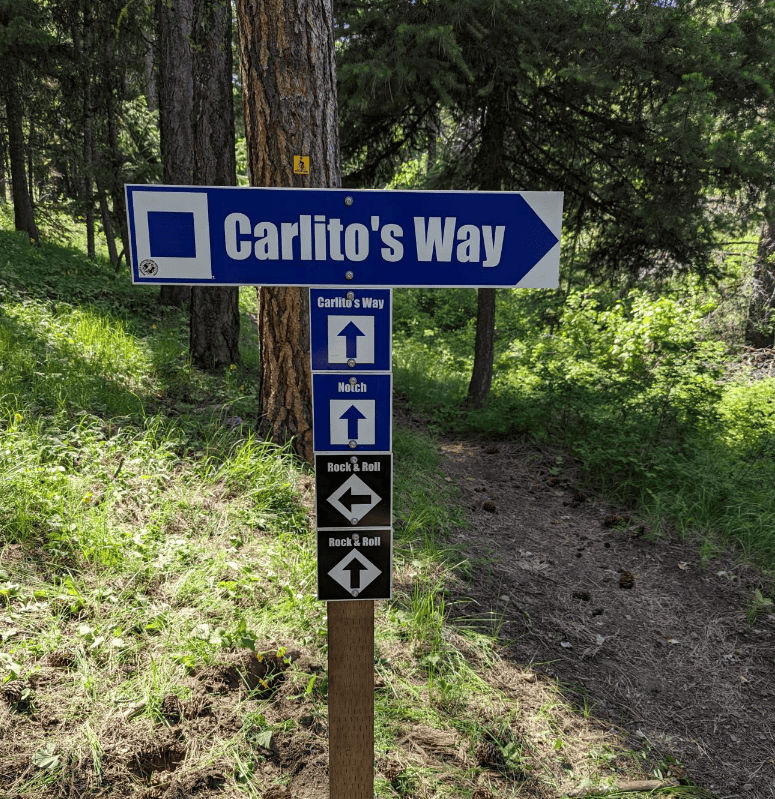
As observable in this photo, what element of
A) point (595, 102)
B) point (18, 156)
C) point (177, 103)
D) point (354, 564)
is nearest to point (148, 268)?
point (354, 564)

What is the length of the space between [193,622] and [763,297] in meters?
11.4

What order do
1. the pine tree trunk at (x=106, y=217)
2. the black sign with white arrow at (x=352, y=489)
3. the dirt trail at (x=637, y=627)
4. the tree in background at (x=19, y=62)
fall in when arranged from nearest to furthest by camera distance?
the black sign with white arrow at (x=352, y=489) < the dirt trail at (x=637, y=627) < the tree in background at (x=19, y=62) < the pine tree trunk at (x=106, y=217)

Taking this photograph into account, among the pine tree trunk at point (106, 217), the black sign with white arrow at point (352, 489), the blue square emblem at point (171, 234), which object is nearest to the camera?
the blue square emblem at point (171, 234)

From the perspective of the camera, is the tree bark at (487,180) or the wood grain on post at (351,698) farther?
the tree bark at (487,180)

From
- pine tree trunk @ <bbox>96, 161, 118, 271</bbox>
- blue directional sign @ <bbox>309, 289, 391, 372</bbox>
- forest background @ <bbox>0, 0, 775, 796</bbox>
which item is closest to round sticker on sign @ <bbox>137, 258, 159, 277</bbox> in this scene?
blue directional sign @ <bbox>309, 289, 391, 372</bbox>

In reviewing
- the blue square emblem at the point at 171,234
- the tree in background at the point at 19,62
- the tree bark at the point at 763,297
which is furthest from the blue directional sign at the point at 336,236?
the tree in background at the point at 19,62

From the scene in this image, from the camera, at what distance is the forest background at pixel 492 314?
3400 millimetres

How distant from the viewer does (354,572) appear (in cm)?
155

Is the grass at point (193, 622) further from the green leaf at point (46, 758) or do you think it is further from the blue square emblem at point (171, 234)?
the blue square emblem at point (171, 234)

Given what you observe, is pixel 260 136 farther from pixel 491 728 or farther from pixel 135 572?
pixel 491 728

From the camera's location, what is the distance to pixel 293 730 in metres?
2.29

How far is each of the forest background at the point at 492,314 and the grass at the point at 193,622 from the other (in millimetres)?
29

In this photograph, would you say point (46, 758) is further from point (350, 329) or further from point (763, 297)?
point (763, 297)

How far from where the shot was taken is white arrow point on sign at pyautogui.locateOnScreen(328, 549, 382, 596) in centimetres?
155
